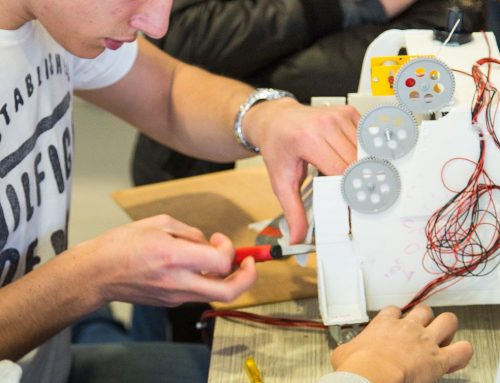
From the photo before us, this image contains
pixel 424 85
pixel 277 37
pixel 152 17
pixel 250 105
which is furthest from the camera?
pixel 277 37

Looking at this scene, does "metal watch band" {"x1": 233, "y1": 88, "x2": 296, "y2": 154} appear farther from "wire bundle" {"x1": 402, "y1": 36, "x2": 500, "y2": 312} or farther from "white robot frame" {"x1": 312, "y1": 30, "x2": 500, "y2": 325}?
"wire bundle" {"x1": 402, "y1": 36, "x2": 500, "y2": 312}

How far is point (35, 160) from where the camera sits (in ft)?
4.04

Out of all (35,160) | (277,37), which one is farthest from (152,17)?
(277,37)

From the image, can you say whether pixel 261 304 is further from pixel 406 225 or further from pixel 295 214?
pixel 406 225

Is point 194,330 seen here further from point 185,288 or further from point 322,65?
point 185,288

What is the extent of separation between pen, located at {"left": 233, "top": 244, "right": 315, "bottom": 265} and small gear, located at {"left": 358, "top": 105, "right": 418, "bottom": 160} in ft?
0.54

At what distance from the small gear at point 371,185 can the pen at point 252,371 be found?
0.70ft

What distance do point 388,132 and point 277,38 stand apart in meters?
0.77

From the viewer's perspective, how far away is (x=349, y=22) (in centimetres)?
177

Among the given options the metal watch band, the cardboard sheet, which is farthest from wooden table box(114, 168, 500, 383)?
the metal watch band

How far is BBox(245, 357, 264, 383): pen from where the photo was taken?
3.42 ft

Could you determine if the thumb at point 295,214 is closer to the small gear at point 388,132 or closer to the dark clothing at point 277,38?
the small gear at point 388,132

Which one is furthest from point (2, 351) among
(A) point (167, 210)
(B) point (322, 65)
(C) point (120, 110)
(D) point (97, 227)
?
(D) point (97, 227)

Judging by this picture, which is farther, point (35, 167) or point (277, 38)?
point (277, 38)
